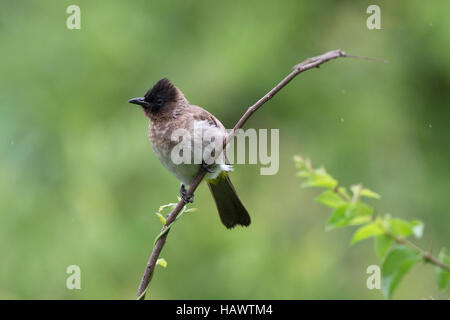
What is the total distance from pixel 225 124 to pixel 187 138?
2362mm

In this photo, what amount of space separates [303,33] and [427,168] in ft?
5.96

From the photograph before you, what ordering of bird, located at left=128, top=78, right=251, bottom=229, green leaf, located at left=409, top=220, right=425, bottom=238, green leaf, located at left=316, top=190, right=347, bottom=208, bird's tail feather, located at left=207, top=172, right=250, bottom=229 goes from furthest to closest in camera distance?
bird's tail feather, located at left=207, top=172, right=250, bottom=229 → bird, located at left=128, top=78, right=251, bottom=229 → green leaf, located at left=316, top=190, right=347, bottom=208 → green leaf, located at left=409, top=220, right=425, bottom=238

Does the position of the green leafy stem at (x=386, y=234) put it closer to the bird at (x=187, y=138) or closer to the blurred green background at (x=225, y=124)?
the bird at (x=187, y=138)

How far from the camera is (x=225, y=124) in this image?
550 centimetres

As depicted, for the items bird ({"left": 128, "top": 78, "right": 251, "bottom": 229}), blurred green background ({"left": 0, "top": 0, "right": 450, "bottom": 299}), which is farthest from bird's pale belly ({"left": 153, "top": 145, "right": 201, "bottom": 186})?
blurred green background ({"left": 0, "top": 0, "right": 450, "bottom": 299})

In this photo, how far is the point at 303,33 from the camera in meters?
6.05

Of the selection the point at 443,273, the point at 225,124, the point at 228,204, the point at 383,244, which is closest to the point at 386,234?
the point at 383,244

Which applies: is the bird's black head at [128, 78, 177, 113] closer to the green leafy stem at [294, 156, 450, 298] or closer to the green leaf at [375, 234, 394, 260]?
the green leafy stem at [294, 156, 450, 298]

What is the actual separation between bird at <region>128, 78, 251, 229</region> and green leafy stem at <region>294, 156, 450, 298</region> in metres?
1.85

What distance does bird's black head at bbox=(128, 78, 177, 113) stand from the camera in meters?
3.37

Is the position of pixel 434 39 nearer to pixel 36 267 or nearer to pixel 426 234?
pixel 426 234

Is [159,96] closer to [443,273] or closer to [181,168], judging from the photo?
[181,168]

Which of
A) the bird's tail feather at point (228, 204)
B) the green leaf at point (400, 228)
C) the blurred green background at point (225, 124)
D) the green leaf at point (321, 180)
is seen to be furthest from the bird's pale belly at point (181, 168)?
the green leaf at point (400, 228)

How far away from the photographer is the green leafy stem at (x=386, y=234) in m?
1.09
